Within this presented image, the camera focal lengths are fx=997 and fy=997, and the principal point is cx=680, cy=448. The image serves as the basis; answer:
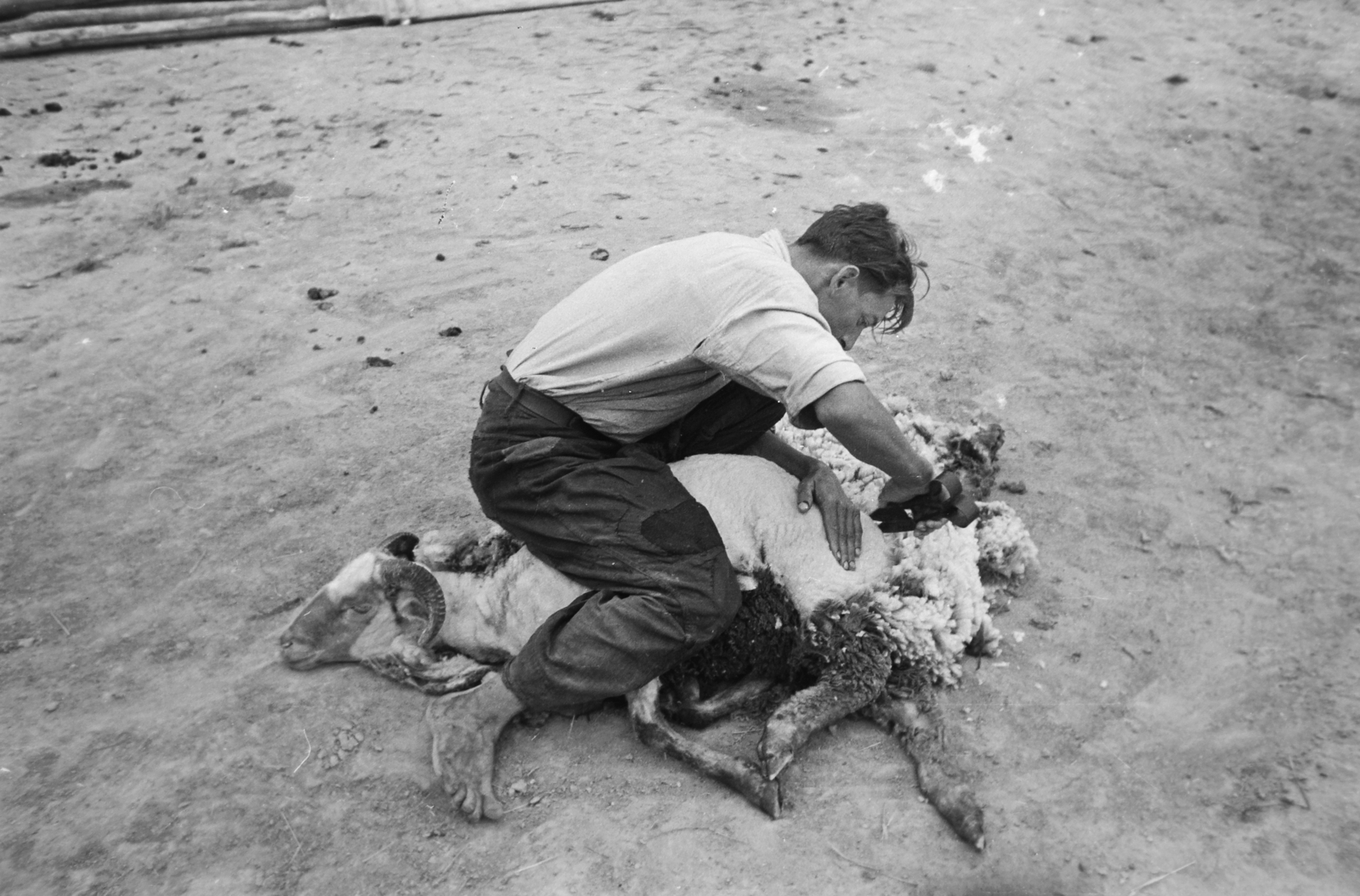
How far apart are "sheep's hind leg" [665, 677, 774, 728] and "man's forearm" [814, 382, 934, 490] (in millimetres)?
763

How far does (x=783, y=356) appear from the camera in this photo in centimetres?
238

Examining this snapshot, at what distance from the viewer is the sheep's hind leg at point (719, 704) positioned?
110 inches

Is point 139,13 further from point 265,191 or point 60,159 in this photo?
point 265,191

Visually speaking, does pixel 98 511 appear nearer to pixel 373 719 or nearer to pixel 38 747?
pixel 38 747

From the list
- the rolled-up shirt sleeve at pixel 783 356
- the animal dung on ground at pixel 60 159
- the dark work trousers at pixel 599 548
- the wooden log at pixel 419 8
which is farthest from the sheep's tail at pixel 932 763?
the wooden log at pixel 419 8

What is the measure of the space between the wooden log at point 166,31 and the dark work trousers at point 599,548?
6.35 metres

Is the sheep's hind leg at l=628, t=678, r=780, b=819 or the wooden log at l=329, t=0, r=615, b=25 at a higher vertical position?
the wooden log at l=329, t=0, r=615, b=25

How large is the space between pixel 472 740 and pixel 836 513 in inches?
47.4

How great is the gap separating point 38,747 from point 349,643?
83 centimetres

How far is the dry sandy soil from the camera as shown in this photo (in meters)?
2.49

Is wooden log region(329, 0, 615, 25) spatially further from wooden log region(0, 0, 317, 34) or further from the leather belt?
the leather belt

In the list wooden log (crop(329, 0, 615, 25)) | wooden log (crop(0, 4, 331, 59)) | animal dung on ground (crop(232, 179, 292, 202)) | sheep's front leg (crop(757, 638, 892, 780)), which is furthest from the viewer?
wooden log (crop(329, 0, 615, 25))

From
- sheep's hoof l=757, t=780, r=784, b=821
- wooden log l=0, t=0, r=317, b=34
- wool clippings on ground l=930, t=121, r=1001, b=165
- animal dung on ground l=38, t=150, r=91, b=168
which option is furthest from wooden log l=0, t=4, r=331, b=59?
sheep's hoof l=757, t=780, r=784, b=821

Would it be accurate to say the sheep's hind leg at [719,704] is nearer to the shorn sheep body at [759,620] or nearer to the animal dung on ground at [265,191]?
the shorn sheep body at [759,620]
